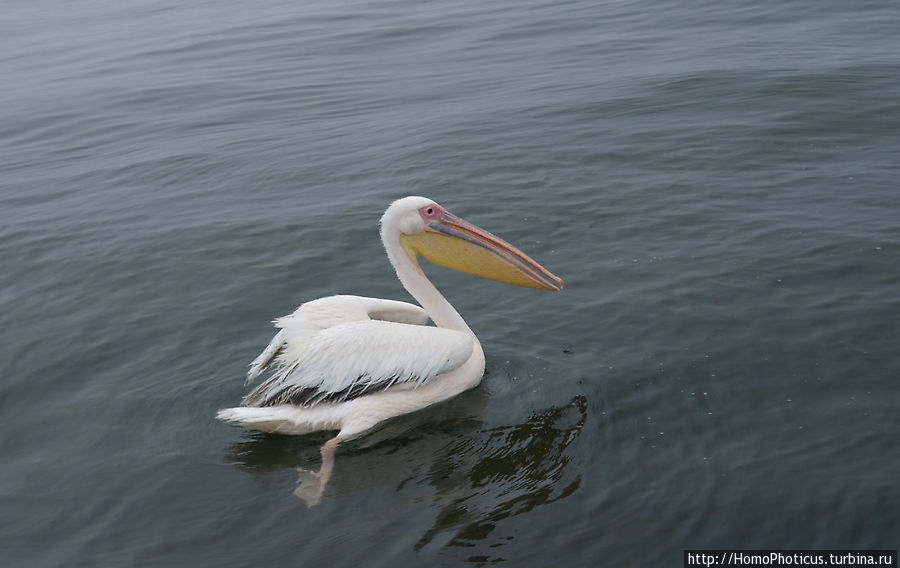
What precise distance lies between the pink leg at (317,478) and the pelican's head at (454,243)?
1328 mm

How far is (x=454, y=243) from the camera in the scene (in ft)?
19.0

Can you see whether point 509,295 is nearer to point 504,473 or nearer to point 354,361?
point 354,361

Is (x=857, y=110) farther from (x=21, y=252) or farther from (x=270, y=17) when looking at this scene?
(x=270, y=17)

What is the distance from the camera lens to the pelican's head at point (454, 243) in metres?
5.68

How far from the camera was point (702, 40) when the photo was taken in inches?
505

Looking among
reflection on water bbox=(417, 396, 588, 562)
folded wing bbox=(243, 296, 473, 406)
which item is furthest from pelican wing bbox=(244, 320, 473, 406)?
reflection on water bbox=(417, 396, 588, 562)

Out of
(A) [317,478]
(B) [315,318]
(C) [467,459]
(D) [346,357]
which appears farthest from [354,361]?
(C) [467,459]

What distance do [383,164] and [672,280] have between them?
410cm

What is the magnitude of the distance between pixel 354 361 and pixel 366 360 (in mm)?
65

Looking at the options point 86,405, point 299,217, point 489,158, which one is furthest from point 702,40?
point 86,405

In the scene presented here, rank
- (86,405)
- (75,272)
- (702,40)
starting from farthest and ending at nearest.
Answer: (702,40)
(75,272)
(86,405)

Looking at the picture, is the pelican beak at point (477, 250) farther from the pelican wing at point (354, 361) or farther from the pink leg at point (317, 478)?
the pink leg at point (317, 478)

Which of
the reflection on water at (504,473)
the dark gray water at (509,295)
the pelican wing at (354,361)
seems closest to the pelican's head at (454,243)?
the dark gray water at (509,295)

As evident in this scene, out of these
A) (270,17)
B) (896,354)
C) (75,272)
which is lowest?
(896,354)
